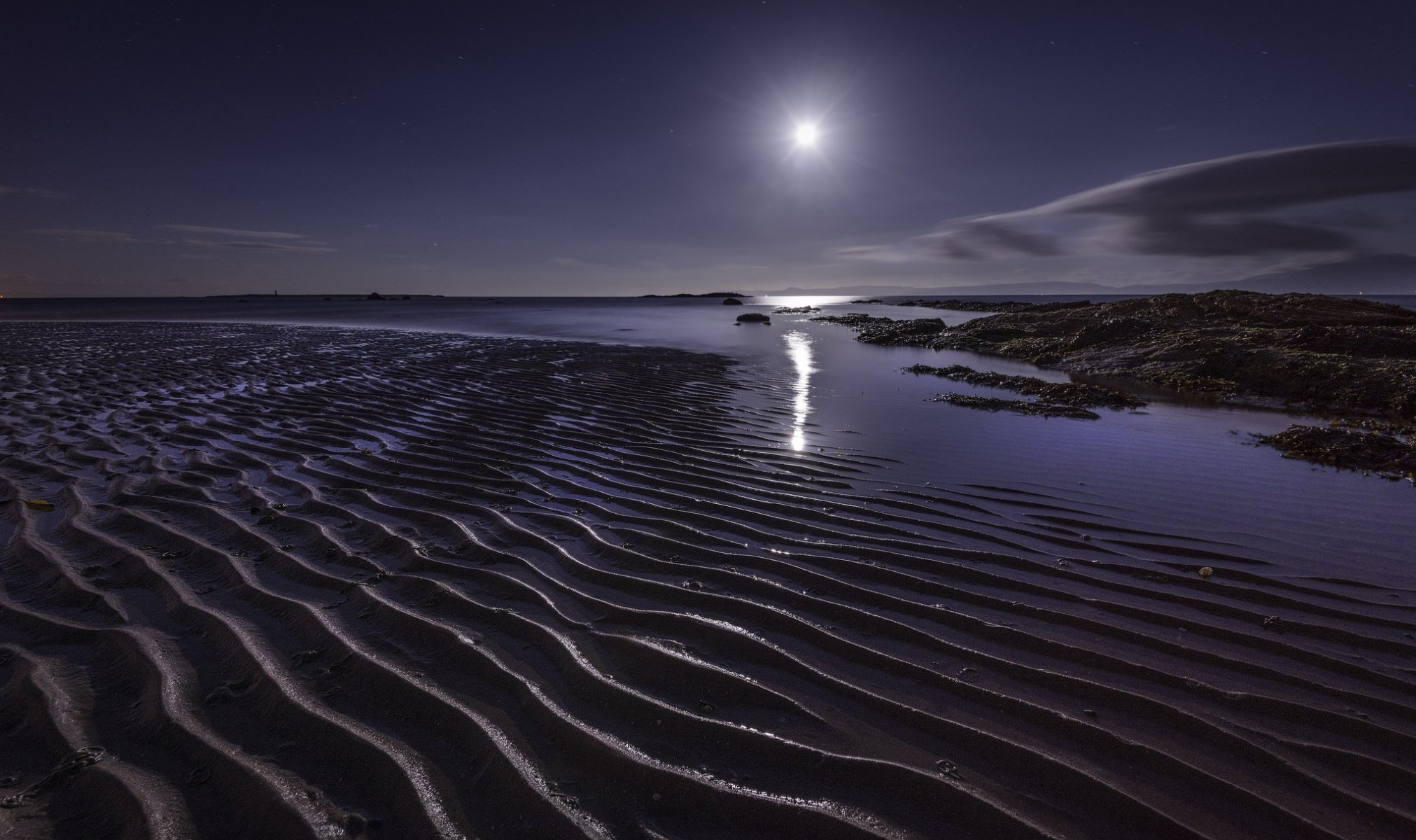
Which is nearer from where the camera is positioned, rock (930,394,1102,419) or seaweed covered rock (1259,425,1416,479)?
seaweed covered rock (1259,425,1416,479)

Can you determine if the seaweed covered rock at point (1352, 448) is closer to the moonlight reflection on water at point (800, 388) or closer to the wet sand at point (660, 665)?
the wet sand at point (660, 665)

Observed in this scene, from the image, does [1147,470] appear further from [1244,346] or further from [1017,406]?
[1244,346]

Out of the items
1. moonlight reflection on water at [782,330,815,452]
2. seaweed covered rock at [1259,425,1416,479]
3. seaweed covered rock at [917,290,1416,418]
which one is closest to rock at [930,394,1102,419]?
seaweed covered rock at [1259,425,1416,479]

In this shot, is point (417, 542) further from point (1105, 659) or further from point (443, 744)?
point (1105, 659)

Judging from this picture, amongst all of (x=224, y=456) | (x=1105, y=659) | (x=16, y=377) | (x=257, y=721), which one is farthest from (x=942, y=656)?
(x=16, y=377)

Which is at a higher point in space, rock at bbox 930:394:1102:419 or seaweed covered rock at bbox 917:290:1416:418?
seaweed covered rock at bbox 917:290:1416:418

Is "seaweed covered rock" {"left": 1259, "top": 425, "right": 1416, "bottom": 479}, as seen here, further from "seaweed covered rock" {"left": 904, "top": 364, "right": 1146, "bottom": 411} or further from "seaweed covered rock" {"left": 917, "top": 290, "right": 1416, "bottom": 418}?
"seaweed covered rock" {"left": 917, "top": 290, "right": 1416, "bottom": 418}

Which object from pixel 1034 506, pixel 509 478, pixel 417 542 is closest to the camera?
pixel 417 542

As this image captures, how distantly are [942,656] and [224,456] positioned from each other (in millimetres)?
6554

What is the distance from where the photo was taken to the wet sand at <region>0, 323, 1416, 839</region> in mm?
1942

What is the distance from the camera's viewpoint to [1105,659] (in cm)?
276

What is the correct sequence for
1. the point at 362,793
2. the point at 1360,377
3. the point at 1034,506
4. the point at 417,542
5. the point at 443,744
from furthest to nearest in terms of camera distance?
the point at 1360,377 < the point at 1034,506 < the point at 417,542 < the point at 443,744 < the point at 362,793

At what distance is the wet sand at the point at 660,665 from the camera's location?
1.94 meters

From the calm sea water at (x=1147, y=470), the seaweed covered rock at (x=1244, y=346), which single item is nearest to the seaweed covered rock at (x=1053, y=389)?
the calm sea water at (x=1147, y=470)
